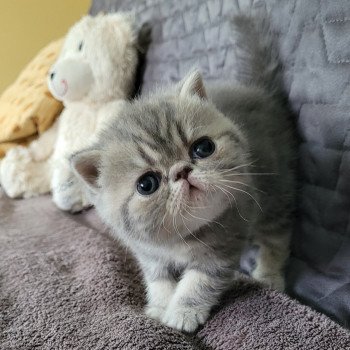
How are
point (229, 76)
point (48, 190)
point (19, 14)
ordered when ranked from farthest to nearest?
point (19, 14)
point (48, 190)
point (229, 76)

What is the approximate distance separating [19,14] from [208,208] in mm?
2187

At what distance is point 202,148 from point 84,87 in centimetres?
80

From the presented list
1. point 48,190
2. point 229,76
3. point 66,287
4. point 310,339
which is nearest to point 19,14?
point 48,190

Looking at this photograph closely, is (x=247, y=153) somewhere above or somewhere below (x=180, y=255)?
above

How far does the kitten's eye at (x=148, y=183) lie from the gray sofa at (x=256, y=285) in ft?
0.68

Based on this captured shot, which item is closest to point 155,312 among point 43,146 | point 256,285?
point 256,285

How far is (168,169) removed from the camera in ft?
2.44

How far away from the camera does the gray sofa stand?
705 mm

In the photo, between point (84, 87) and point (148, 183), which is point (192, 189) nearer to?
point (148, 183)

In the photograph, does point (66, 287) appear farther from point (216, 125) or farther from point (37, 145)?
point (37, 145)

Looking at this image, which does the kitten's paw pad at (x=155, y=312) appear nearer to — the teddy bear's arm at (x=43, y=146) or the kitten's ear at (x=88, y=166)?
the kitten's ear at (x=88, y=166)

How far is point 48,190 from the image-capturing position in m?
1.64

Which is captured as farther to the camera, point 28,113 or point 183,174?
point 28,113

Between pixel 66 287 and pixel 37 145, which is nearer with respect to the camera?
pixel 66 287
